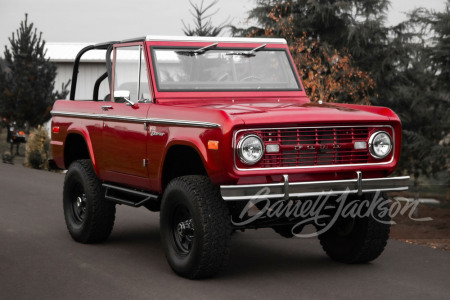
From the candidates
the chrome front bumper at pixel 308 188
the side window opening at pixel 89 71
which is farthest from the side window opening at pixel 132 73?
the side window opening at pixel 89 71

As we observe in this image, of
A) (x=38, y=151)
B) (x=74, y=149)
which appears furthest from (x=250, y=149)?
(x=38, y=151)

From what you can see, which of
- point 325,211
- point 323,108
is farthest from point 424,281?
point 323,108

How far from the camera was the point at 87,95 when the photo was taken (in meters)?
31.8

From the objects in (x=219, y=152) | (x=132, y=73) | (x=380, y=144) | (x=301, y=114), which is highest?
(x=132, y=73)

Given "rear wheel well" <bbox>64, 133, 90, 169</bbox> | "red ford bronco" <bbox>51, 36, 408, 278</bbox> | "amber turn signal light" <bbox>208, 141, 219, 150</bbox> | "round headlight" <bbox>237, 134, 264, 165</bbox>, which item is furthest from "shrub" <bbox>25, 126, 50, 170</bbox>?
"round headlight" <bbox>237, 134, 264, 165</bbox>

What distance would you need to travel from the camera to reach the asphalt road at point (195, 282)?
20.3ft

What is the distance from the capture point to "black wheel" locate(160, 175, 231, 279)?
20.8 ft

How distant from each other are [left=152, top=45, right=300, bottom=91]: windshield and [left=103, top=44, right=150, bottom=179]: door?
25cm

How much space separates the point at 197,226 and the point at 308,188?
97 cm

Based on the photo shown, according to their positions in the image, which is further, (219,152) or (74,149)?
(74,149)

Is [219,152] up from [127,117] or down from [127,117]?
down

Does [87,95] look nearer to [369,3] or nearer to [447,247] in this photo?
[369,3]

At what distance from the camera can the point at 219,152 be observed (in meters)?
6.17

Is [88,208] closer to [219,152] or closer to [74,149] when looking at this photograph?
[74,149]
